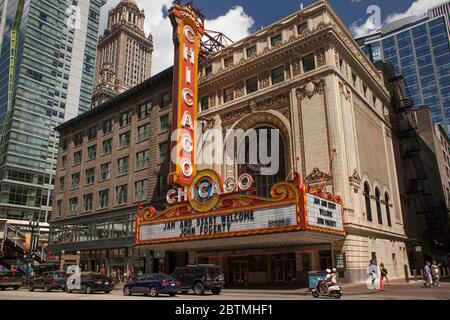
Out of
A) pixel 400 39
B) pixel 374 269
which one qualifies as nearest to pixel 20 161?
pixel 374 269

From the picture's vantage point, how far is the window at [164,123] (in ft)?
147

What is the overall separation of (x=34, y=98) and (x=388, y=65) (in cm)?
9162

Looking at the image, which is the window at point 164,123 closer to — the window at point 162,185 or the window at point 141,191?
the window at point 162,185

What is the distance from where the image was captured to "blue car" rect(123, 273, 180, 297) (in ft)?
76.4

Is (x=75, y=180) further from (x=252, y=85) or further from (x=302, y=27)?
(x=302, y=27)

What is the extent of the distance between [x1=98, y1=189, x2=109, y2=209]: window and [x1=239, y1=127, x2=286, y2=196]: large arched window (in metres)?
20.9

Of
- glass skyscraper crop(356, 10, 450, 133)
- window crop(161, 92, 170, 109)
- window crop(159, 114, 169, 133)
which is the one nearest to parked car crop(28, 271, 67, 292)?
window crop(159, 114, 169, 133)

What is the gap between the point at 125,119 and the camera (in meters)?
51.5

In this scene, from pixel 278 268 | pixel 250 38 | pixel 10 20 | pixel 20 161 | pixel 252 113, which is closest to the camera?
pixel 278 268

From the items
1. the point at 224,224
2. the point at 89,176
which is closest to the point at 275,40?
the point at 224,224

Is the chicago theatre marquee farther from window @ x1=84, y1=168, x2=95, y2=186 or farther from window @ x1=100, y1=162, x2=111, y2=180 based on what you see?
window @ x1=84, y1=168, x2=95, y2=186

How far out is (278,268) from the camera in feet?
108

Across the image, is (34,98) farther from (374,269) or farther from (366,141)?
(374,269)

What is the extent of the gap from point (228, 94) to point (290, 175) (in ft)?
41.8
